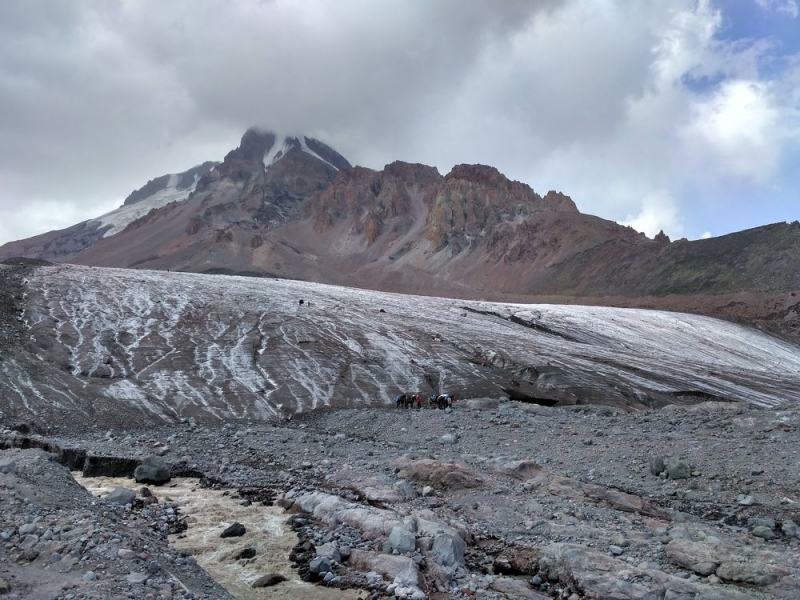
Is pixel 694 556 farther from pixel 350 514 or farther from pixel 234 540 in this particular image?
pixel 234 540

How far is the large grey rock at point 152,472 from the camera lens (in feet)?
52.1

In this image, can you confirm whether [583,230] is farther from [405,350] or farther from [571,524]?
[571,524]

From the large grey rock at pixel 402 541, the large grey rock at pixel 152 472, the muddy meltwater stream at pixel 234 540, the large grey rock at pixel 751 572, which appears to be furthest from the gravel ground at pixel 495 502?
the large grey rock at pixel 152 472

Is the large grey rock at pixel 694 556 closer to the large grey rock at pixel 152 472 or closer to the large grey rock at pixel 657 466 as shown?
the large grey rock at pixel 657 466

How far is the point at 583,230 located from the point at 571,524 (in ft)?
506

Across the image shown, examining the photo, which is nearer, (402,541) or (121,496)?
(402,541)

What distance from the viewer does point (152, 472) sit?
1592cm

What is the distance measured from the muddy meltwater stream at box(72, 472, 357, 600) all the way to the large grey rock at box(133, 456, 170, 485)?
264mm

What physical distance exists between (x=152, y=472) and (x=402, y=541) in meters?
8.43

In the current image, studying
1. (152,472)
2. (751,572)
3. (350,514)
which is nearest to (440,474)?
(350,514)

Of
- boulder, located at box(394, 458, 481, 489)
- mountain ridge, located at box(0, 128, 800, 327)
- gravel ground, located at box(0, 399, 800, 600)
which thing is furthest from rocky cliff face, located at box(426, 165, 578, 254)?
boulder, located at box(394, 458, 481, 489)

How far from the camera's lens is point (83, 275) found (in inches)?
1996

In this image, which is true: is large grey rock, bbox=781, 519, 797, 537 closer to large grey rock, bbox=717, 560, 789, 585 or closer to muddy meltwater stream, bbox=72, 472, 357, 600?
large grey rock, bbox=717, 560, 789, 585

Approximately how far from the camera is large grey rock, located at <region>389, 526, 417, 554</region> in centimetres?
1065
